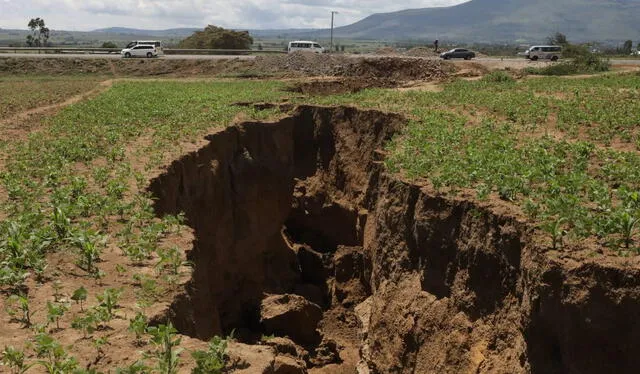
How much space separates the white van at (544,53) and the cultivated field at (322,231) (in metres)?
25.6

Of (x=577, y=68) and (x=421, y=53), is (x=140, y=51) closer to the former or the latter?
(x=421, y=53)

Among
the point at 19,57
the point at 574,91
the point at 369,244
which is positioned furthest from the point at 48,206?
the point at 19,57

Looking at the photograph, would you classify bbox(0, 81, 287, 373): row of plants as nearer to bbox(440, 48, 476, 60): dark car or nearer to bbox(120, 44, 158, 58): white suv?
bbox(440, 48, 476, 60): dark car

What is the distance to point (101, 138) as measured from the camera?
17516 millimetres

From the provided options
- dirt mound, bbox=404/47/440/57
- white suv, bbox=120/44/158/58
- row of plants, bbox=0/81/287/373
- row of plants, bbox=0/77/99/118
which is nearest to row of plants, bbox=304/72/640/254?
row of plants, bbox=0/81/287/373

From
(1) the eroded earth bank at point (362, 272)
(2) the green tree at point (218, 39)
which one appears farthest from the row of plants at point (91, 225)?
(2) the green tree at point (218, 39)

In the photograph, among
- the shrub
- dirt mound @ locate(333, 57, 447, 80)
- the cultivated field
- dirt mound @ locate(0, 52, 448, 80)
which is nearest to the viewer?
the cultivated field

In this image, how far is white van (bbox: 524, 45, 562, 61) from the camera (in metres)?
51.3

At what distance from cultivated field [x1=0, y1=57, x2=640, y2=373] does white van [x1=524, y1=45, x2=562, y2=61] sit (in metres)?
25.6

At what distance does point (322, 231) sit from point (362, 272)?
306 centimetres

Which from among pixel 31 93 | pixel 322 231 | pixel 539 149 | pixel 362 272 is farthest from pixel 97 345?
pixel 31 93

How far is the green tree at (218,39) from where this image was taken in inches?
2458

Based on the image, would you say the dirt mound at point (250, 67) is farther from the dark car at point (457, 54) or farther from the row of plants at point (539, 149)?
the row of plants at point (539, 149)

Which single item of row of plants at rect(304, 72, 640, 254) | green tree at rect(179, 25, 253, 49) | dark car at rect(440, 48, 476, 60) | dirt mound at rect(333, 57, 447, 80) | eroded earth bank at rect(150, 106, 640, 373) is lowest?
eroded earth bank at rect(150, 106, 640, 373)
